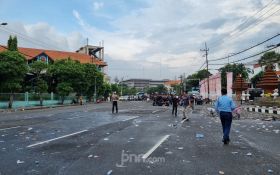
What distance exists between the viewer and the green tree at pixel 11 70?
4378 cm

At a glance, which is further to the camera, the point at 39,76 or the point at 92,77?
the point at 92,77

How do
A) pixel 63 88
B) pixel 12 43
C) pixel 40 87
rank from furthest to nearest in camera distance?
1. pixel 63 88
2. pixel 40 87
3. pixel 12 43

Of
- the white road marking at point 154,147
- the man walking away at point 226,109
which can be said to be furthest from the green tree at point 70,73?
the man walking away at point 226,109

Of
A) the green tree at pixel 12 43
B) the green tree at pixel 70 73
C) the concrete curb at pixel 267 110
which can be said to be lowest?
the concrete curb at pixel 267 110

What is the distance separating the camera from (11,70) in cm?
4388

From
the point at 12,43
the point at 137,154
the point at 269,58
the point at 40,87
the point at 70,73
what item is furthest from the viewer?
the point at 269,58

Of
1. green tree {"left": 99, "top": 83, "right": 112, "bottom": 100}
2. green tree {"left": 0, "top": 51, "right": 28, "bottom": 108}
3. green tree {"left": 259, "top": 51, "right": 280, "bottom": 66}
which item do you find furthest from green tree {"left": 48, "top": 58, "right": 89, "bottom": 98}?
green tree {"left": 259, "top": 51, "right": 280, "bottom": 66}

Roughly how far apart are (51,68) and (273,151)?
51.6 m

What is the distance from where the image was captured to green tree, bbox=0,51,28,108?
4378 cm

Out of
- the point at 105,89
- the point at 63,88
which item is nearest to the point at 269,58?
the point at 105,89

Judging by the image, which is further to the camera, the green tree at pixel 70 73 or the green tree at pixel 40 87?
the green tree at pixel 70 73

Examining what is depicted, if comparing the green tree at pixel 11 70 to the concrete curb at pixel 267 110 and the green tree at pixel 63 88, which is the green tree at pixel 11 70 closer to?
the green tree at pixel 63 88

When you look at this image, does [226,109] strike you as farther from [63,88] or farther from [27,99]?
[63,88]

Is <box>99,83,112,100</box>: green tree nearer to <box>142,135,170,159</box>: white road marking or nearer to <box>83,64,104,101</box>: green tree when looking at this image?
<box>83,64,104,101</box>: green tree
